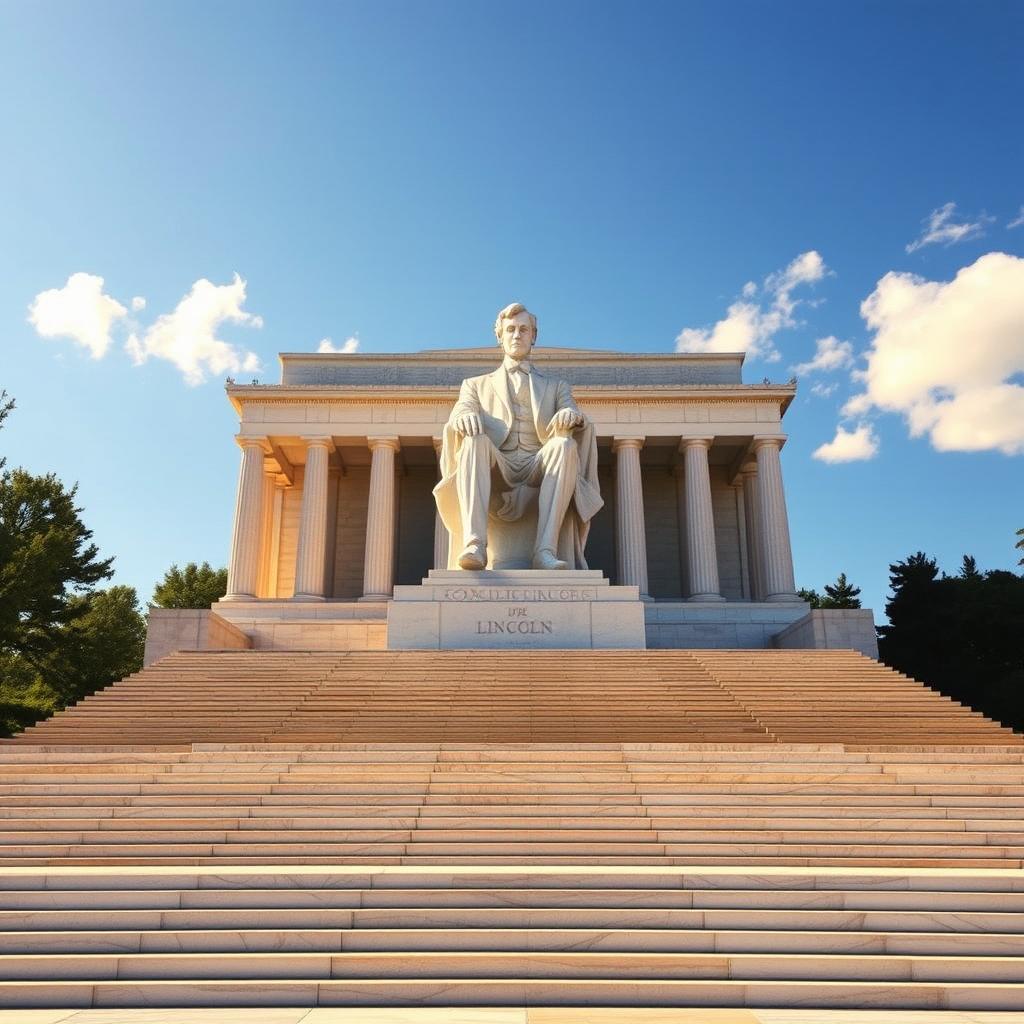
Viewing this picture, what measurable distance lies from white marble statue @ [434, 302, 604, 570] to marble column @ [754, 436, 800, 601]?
919 inches

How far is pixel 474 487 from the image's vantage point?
15.5 m

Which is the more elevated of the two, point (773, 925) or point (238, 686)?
point (238, 686)

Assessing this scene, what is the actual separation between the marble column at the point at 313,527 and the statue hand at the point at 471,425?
2427 cm

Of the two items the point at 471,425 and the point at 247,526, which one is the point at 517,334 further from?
the point at 247,526

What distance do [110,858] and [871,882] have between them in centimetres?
606

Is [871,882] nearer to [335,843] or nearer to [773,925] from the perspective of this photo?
[773,925]

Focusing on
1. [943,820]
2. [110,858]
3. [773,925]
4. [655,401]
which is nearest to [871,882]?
[773,925]

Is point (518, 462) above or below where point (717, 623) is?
above

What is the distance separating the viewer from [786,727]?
11461 mm

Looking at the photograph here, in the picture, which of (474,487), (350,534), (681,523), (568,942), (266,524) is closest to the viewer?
(568,942)

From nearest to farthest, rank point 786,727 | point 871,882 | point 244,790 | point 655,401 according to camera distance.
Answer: point 871,882
point 244,790
point 786,727
point 655,401

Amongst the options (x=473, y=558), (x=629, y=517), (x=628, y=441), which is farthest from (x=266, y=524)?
(x=473, y=558)

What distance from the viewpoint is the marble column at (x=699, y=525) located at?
38.6 meters

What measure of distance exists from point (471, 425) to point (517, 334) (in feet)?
8.09
